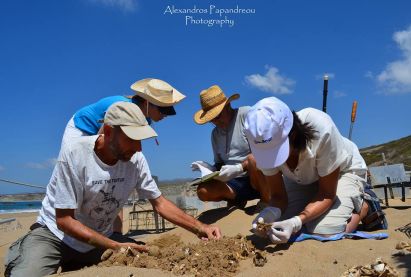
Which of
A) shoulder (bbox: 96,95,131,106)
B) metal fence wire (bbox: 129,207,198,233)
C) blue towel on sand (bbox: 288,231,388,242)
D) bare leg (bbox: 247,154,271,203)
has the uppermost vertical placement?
shoulder (bbox: 96,95,131,106)

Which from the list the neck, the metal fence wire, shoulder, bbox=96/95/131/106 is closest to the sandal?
the neck

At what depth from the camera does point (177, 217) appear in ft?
10.2

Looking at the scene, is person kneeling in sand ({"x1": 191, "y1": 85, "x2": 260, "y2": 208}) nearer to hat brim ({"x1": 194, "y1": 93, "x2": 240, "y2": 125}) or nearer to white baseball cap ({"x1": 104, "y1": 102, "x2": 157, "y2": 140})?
hat brim ({"x1": 194, "y1": 93, "x2": 240, "y2": 125})

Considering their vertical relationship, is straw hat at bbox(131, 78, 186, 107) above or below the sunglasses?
above

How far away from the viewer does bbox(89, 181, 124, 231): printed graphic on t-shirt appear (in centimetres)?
286

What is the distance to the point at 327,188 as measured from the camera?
3061mm

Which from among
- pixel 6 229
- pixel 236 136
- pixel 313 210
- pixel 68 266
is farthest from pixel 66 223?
pixel 6 229

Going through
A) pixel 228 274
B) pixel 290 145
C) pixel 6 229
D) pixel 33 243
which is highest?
pixel 290 145

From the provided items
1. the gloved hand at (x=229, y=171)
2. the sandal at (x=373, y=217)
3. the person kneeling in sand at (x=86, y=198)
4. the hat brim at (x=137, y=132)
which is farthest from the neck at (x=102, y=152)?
the sandal at (x=373, y=217)

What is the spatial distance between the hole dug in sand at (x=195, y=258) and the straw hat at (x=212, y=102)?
6.28ft

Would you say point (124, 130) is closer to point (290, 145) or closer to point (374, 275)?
point (290, 145)

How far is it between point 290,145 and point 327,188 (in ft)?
1.68

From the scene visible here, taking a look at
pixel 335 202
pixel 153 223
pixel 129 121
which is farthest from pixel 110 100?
pixel 153 223

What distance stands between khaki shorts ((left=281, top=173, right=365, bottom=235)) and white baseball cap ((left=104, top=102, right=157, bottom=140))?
4.69ft
